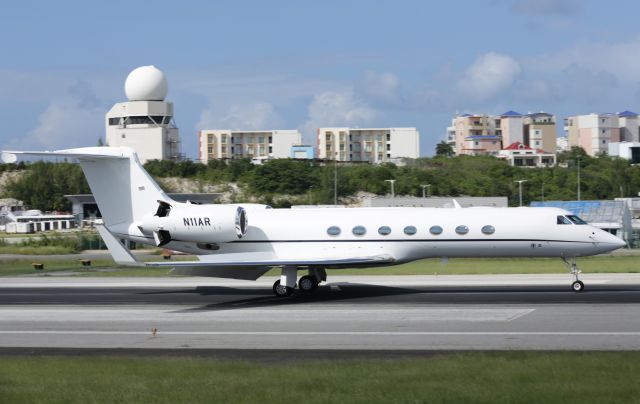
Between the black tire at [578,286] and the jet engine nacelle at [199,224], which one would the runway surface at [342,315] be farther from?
the jet engine nacelle at [199,224]

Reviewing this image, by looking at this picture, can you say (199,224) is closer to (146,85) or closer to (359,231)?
(359,231)

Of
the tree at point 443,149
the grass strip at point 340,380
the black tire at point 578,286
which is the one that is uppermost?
the tree at point 443,149

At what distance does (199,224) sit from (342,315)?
7335 mm

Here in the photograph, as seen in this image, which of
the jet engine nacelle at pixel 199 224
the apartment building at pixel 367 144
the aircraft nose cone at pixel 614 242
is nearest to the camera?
the aircraft nose cone at pixel 614 242

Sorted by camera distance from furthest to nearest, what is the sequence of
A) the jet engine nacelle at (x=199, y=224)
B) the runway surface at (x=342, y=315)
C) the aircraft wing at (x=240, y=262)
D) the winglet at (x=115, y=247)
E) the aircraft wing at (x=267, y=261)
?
the jet engine nacelle at (x=199, y=224) < the aircraft wing at (x=267, y=261) < the aircraft wing at (x=240, y=262) < the winglet at (x=115, y=247) < the runway surface at (x=342, y=315)

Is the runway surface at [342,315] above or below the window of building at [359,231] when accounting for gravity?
below

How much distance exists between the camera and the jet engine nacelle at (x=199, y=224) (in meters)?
29.4

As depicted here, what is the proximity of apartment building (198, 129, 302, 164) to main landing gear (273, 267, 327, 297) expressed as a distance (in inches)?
5890

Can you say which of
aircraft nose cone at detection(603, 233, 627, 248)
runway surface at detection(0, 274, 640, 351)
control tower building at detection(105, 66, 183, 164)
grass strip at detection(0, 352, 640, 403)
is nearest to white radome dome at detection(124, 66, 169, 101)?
control tower building at detection(105, 66, 183, 164)

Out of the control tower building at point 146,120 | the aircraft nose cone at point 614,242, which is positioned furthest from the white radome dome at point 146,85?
the aircraft nose cone at point 614,242

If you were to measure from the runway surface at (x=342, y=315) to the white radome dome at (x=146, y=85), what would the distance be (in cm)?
7913

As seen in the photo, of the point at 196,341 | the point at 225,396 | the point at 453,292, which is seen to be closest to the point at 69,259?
the point at 453,292

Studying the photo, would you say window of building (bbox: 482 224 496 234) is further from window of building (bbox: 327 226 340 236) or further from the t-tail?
the t-tail

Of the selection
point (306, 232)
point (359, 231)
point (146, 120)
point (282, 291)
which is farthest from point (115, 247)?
point (146, 120)
